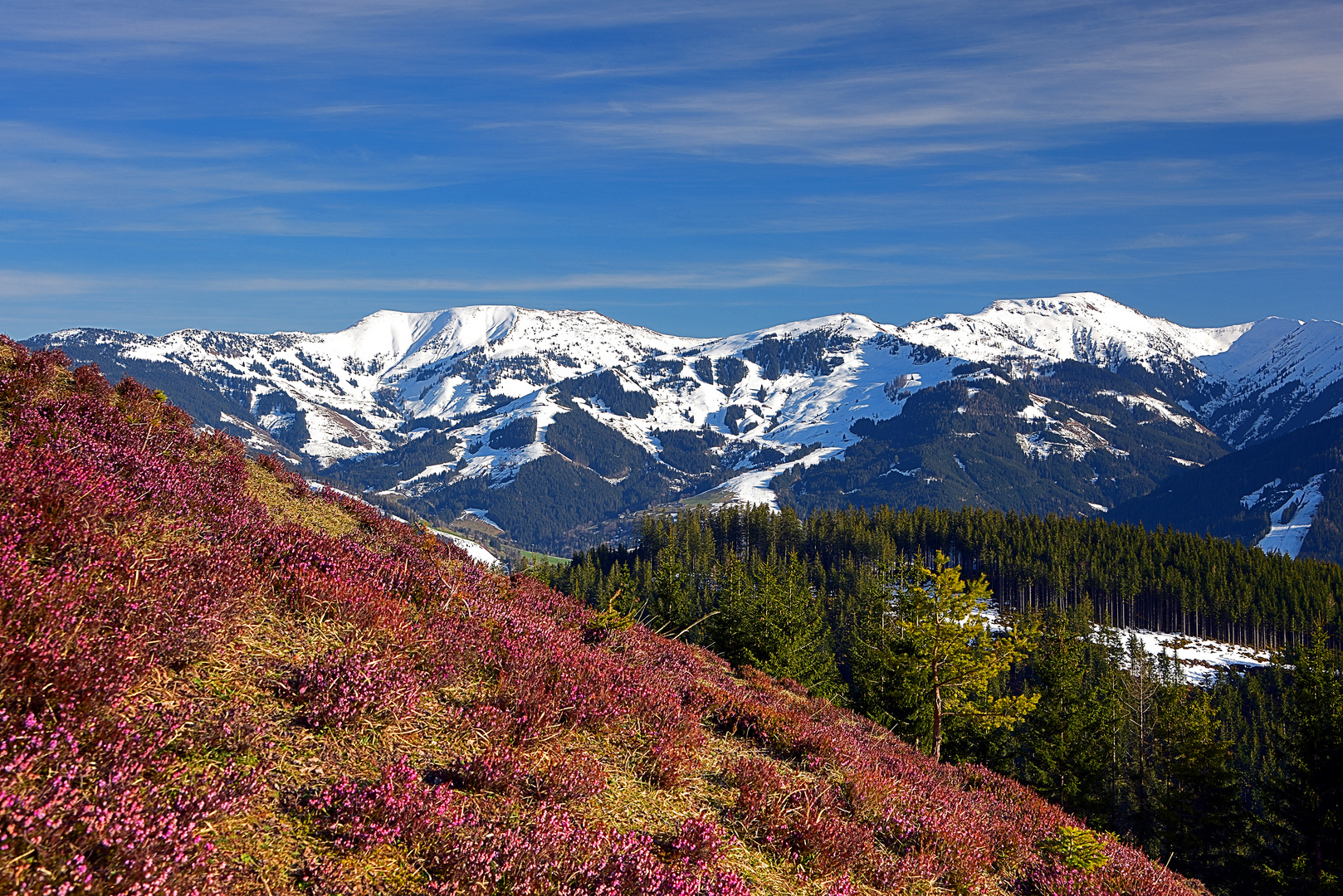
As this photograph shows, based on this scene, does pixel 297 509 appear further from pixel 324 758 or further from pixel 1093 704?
pixel 1093 704

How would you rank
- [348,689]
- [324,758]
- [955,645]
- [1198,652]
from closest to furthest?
[324,758], [348,689], [955,645], [1198,652]

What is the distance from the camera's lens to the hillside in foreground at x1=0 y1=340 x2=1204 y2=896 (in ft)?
11.8

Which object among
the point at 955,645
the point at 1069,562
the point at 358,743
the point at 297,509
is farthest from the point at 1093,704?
the point at 1069,562

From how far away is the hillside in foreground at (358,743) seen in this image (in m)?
3.60

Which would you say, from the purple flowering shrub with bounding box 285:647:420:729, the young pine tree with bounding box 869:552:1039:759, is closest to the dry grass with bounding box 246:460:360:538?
the purple flowering shrub with bounding box 285:647:420:729

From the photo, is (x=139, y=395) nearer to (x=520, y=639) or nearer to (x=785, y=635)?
(x=520, y=639)

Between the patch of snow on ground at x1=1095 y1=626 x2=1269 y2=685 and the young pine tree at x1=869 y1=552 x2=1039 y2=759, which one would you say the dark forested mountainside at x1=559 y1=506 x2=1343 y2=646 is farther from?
the young pine tree at x1=869 y1=552 x2=1039 y2=759

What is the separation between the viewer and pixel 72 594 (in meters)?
4.60

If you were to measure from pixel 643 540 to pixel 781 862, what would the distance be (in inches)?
6850

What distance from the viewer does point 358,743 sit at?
16.9 ft

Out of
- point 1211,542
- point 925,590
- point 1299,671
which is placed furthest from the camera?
point 1211,542

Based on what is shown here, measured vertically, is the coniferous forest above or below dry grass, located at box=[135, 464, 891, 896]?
below

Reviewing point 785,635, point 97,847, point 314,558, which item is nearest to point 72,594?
point 97,847

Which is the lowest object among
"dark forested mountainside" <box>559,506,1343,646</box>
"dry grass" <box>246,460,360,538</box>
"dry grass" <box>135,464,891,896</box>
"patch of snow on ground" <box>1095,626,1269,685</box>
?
"patch of snow on ground" <box>1095,626,1269,685</box>
